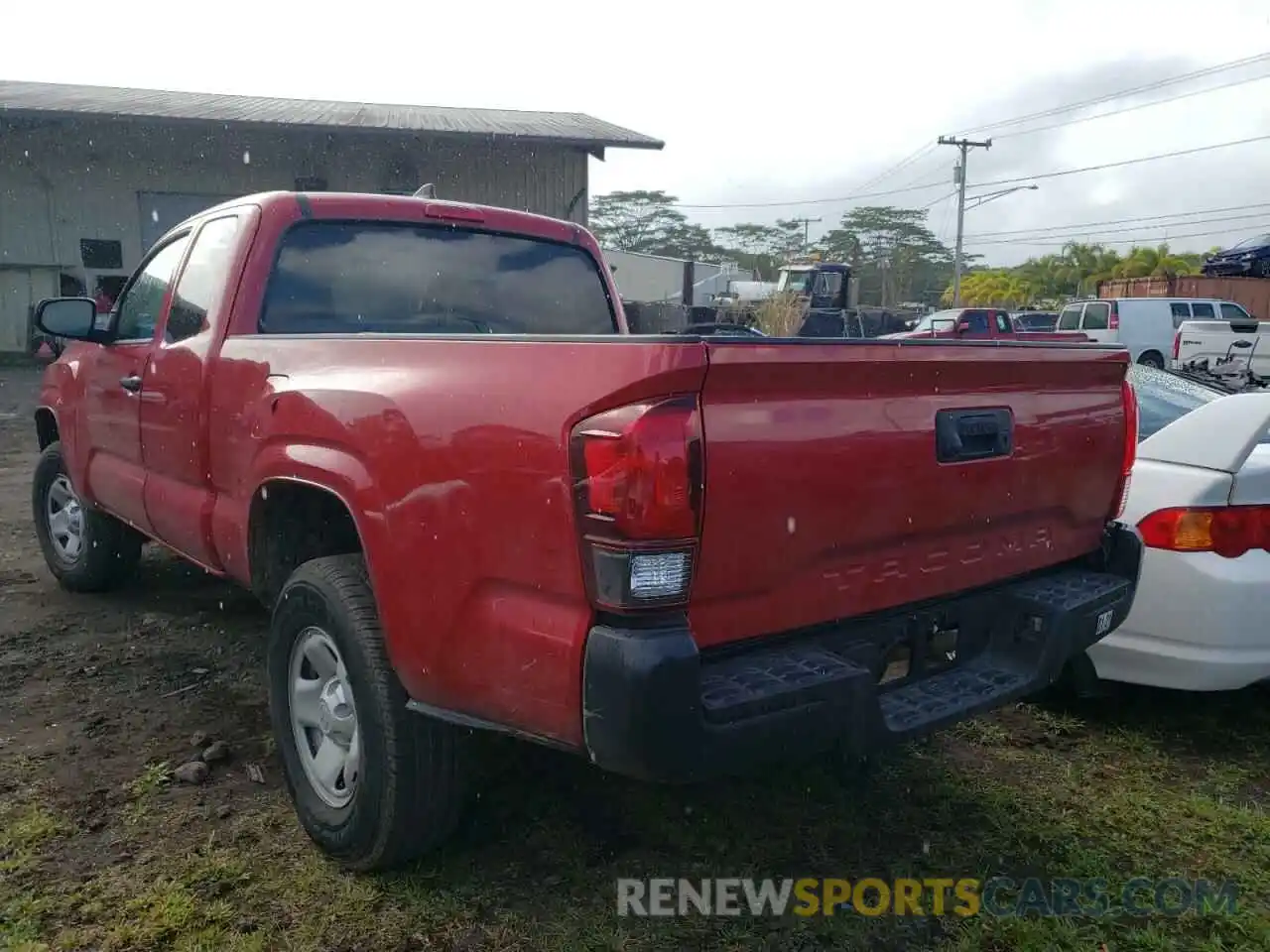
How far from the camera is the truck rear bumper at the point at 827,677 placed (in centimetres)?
195

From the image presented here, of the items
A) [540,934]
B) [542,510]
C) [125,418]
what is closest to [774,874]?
[540,934]

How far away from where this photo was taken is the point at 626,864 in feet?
9.16

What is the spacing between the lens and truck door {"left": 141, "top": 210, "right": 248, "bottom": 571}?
3.56m

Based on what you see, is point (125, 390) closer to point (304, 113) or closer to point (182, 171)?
A: point (304, 113)

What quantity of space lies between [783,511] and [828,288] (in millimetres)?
26817

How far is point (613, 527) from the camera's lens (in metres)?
1.96

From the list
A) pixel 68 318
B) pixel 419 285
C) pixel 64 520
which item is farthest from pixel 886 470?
pixel 64 520

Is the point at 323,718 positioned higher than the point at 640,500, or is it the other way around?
the point at 640,500

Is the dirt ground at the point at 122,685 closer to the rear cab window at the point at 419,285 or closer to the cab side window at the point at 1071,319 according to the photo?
the rear cab window at the point at 419,285

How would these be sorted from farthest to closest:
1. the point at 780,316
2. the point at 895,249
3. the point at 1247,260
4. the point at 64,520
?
1. the point at 895,249
2. the point at 1247,260
3. the point at 780,316
4. the point at 64,520

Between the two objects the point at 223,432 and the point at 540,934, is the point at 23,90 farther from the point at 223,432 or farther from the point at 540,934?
the point at 540,934

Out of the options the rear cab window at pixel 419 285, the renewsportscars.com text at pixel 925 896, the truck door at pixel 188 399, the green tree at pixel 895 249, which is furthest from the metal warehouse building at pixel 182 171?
the green tree at pixel 895 249

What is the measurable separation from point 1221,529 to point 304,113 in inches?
818

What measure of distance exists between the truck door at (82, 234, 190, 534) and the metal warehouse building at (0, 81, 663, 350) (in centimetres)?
1637
